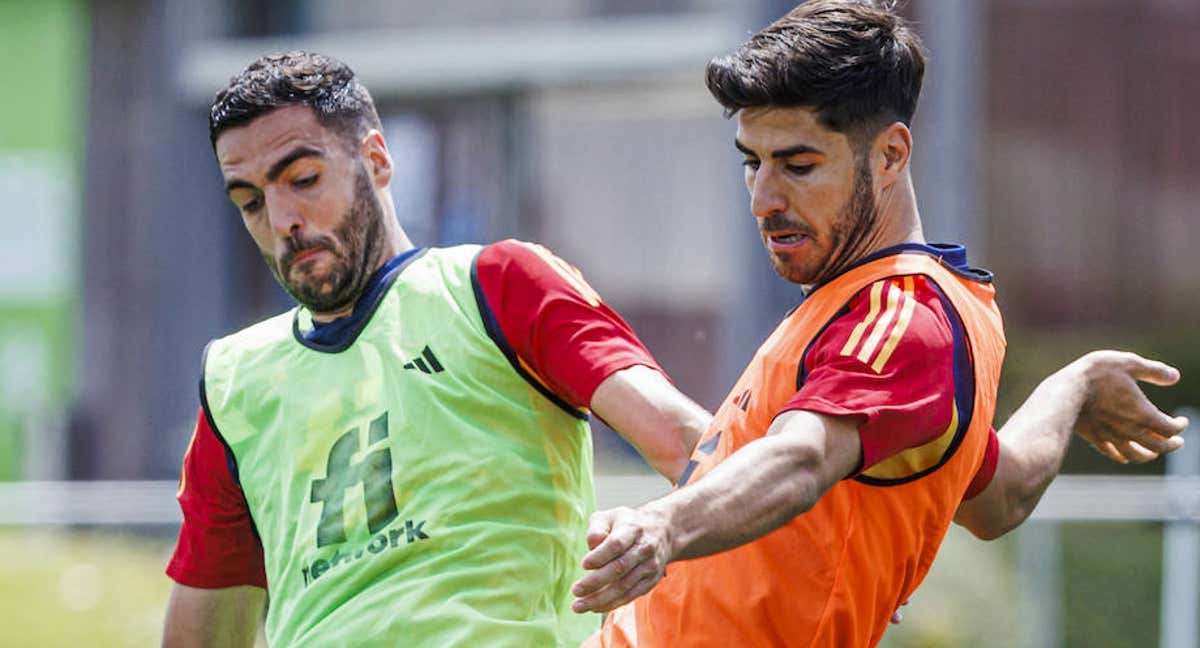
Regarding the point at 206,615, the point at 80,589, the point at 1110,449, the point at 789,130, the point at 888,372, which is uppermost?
the point at 789,130

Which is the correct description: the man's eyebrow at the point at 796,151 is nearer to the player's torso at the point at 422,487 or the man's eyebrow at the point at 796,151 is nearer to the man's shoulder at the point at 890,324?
the man's shoulder at the point at 890,324

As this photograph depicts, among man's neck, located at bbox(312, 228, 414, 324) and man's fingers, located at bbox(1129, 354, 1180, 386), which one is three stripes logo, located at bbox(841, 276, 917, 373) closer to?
man's fingers, located at bbox(1129, 354, 1180, 386)

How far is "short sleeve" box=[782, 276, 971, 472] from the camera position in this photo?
2551 mm

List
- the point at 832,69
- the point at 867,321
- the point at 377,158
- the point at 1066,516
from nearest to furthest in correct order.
A: the point at 867,321 → the point at 832,69 → the point at 377,158 → the point at 1066,516

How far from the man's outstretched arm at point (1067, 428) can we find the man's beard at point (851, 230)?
61 cm

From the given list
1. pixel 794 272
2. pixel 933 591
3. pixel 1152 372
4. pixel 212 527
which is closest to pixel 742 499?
pixel 794 272

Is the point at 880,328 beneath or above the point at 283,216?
beneath

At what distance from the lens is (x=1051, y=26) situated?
12828 mm

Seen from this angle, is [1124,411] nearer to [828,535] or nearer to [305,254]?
[828,535]

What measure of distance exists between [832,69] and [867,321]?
0.40 m

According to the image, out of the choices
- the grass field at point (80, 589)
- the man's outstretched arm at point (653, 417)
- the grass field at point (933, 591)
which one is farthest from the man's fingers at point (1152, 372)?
the grass field at point (80, 589)

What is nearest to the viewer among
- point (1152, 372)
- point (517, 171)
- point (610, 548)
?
point (610, 548)

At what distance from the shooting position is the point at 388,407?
3.32 metres

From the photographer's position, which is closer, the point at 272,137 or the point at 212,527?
the point at 272,137
